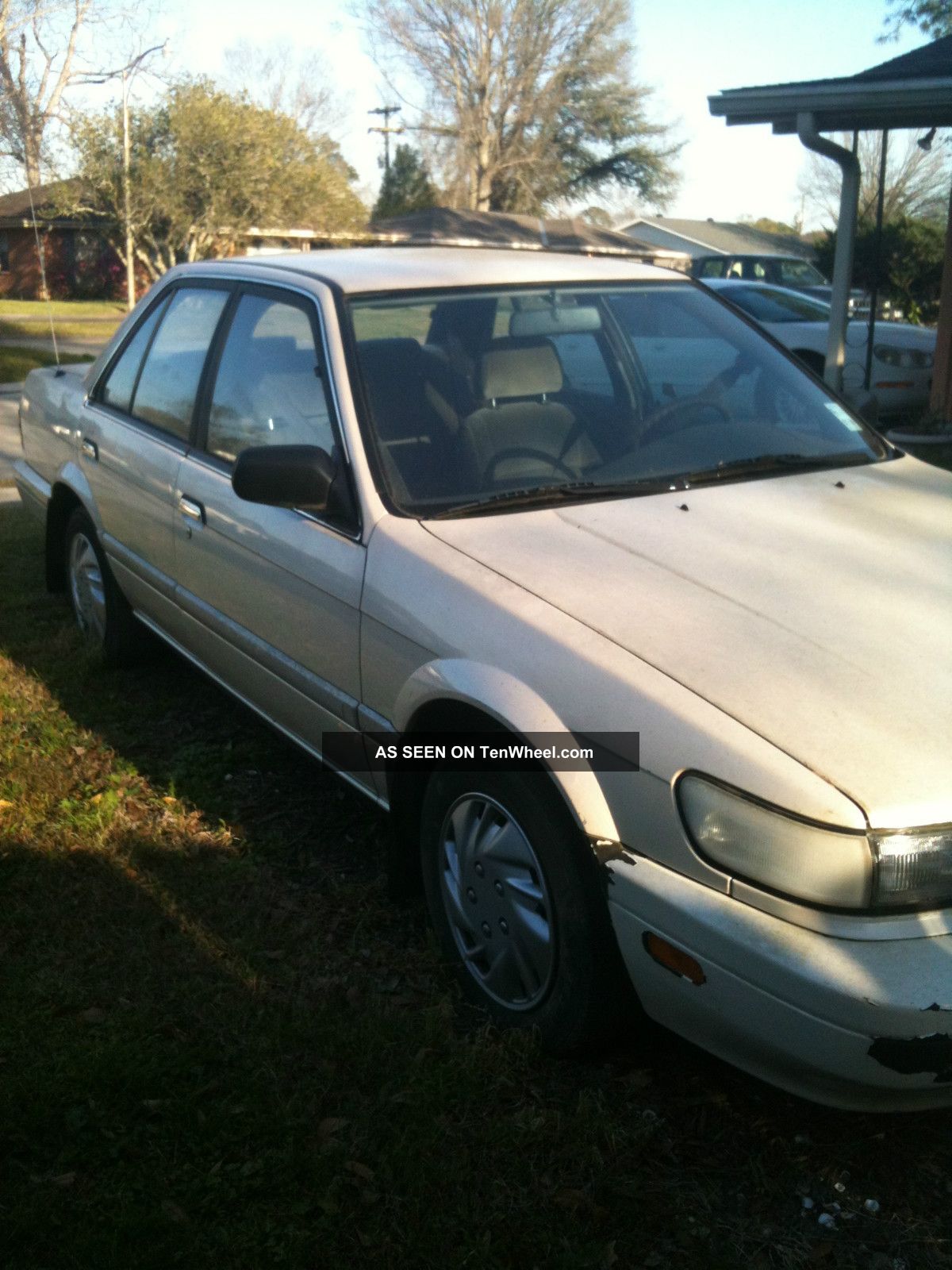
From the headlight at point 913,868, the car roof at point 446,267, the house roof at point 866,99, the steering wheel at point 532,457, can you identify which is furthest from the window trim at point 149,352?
the house roof at point 866,99

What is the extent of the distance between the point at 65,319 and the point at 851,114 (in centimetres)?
2701

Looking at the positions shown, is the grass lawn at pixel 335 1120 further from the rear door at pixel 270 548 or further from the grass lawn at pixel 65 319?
the grass lawn at pixel 65 319

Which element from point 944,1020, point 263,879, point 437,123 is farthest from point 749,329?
point 437,123

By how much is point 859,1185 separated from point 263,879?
181cm

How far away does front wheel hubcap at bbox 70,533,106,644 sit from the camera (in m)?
5.35

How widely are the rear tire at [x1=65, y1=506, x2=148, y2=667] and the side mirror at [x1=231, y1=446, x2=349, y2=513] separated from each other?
2047 millimetres

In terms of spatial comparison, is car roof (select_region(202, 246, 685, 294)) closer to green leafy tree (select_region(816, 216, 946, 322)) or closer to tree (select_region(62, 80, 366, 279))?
green leafy tree (select_region(816, 216, 946, 322))

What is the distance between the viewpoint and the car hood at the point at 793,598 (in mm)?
2256

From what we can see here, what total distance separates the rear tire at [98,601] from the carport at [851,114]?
799 cm

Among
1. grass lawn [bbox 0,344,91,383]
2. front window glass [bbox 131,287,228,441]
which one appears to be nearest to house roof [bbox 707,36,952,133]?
front window glass [bbox 131,287,228,441]

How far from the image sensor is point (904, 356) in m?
13.2

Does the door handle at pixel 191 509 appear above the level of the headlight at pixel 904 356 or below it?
below

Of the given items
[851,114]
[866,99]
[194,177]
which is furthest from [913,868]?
[194,177]

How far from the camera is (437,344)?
3645mm
